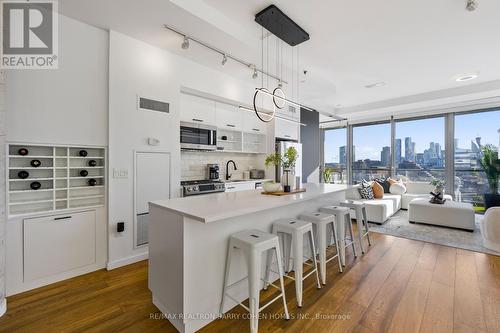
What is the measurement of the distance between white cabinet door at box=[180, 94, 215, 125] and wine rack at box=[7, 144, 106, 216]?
140 cm

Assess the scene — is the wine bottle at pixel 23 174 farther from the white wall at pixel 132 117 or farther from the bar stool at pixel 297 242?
the bar stool at pixel 297 242

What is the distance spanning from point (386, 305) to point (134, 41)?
12.9 ft

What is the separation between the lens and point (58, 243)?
7.86 ft

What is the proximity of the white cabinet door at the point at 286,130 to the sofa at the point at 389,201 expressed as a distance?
1.84 metres

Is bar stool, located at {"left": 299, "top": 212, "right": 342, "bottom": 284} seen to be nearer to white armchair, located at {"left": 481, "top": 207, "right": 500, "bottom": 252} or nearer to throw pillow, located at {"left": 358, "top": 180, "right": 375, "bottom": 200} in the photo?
white armchair, located at {"left": 481, "top": 207, "right": 500, "bottom": 252}

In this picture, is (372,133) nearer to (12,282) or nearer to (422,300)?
(422,300)

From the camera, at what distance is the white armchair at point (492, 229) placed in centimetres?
317

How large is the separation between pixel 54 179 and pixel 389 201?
579 centimetres

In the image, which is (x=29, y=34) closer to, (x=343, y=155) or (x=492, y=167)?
(x=492, y=167)

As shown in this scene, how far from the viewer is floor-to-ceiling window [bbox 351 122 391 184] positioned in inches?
284

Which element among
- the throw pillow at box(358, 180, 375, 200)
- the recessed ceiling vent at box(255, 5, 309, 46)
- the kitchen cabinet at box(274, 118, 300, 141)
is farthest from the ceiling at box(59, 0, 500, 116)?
the throw pillow at box(358, 180, 375, 200)

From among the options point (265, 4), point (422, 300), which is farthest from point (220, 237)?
point (265, 4)

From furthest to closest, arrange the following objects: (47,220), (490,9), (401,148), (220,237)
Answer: (401,148) → (490,9) → (47,220) → (220,237)

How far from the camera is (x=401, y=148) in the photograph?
6938mm
